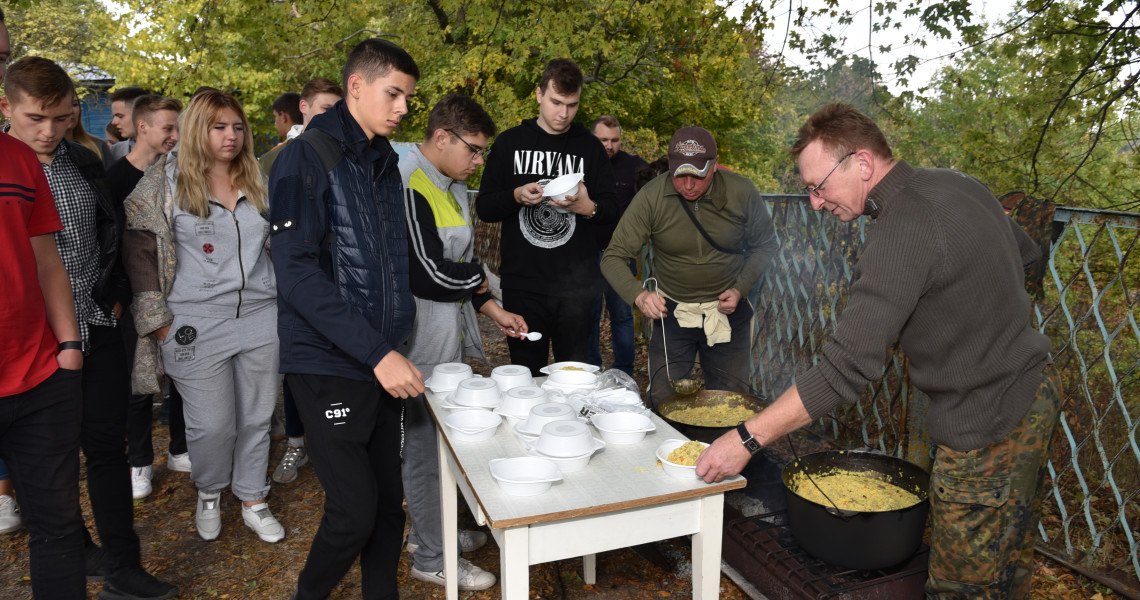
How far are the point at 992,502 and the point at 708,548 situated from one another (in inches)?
35.6

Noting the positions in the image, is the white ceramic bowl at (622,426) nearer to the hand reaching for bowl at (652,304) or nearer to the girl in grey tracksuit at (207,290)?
the hand reaching for bowl at (652,304)

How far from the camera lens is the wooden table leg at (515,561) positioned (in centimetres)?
191

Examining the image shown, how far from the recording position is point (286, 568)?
3.46 metres

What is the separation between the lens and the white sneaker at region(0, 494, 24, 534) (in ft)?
12.2

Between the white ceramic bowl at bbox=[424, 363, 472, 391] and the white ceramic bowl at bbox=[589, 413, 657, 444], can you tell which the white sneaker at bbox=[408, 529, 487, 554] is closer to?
the white ceramic bowl at bbox=[424, 363, 472, 391]

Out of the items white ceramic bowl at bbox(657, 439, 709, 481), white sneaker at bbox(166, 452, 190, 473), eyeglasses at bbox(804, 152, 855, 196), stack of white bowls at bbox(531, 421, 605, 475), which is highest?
eyeglasses at bbox(804, 152, 855, 196)

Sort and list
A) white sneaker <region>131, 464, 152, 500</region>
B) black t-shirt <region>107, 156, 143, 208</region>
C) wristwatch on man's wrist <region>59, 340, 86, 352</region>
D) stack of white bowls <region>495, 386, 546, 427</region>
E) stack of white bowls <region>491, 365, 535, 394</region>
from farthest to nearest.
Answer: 1. white sneaker <region>131, 464, 152, 500</region>
2. black t-shirt <region>107, 156, 143, 208</region>
3. stack of white bowls <region>491, 365, 535, 394</region>
4. stack of white bowls <region>495, 386, 546, 427</region>
5. wristwatch on man's wrist <region>59, 340, 86, 352</region>

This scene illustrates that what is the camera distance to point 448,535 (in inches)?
114

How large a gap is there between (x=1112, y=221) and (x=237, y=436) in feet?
13.5

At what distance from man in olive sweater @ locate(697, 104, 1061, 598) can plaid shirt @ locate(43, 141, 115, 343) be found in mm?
2472

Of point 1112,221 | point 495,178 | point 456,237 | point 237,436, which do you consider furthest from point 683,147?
point 237,436

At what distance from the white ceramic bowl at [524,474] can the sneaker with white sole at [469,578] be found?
1.23m

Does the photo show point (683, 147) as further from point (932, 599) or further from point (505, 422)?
point (932, 599)

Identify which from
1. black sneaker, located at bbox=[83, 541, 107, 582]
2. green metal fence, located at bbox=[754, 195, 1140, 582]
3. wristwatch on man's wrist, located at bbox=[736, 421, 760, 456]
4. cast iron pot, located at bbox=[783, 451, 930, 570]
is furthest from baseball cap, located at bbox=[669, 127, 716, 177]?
black sneaker, located at bbox=[83, 541, 107, 582]
